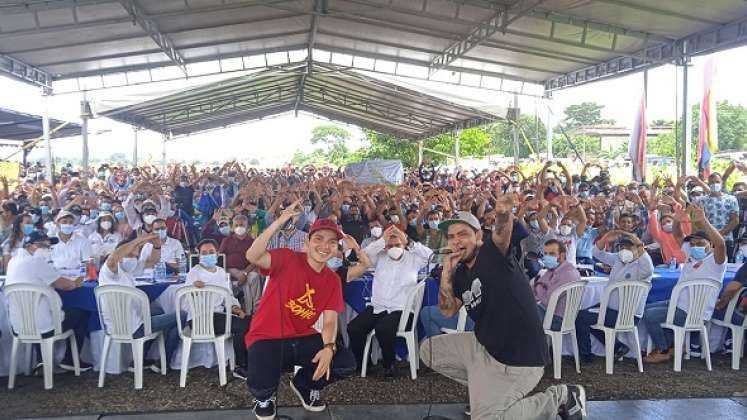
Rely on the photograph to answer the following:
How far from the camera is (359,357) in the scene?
541 cm

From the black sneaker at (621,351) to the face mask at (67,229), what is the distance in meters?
6.17

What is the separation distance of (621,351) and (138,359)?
4.52 meters

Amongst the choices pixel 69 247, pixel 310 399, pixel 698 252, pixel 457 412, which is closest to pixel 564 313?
pixel 457 412

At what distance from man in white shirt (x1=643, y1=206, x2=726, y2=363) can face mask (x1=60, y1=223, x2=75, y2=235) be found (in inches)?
251

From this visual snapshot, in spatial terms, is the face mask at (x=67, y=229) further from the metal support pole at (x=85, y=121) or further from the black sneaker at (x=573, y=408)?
the metal support pole at (x=85, y=121)

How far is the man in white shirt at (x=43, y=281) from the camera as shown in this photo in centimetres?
484

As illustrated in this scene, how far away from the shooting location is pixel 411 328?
543 cm

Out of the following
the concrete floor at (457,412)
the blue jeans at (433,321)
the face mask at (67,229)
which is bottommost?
the concrete floor at (457,412)

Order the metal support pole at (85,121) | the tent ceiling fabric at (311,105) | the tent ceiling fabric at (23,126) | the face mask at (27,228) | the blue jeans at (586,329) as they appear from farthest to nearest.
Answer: the tent ceiling fabric at (23,126)
the tent ceiling fabric at (311,105)
the metal support pole at (85,121)
the face mask at (27,228)
the blue jeans at (586,329)

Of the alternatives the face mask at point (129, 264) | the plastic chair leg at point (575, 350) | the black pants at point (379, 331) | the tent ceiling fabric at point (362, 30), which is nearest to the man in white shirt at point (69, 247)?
the face mask at point (129, 264)

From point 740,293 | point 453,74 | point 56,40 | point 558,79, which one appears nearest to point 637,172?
point 558,79

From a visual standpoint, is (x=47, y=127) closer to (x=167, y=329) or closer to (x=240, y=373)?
(x=167, y=329)

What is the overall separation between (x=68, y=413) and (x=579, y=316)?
4.50 meters

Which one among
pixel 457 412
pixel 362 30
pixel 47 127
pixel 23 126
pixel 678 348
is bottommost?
pixel 457 412
